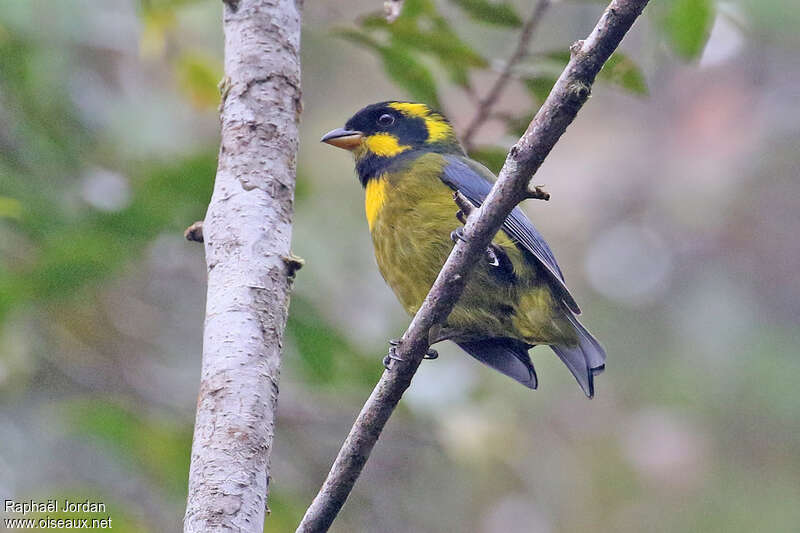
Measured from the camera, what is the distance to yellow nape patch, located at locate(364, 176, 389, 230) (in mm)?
3582

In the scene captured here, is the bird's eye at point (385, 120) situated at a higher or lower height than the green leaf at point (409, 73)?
higher

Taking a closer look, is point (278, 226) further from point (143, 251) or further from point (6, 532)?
point (6, 532)

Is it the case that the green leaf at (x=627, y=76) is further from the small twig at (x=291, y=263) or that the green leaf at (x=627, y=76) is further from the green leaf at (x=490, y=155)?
the small twig at (x=291, y=263)

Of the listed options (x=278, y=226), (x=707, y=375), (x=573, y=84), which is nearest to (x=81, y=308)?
(x=278, y=226)

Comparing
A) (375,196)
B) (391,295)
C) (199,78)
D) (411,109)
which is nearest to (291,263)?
(375,196)

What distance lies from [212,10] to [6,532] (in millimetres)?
3441

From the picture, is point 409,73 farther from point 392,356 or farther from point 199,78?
point 199,78

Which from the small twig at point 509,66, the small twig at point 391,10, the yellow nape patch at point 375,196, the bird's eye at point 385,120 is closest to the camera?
the small twig at point 391,10

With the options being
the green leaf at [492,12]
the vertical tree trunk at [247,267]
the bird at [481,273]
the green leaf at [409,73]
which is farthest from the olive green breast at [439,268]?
the vertical tree trunk at [247,267]

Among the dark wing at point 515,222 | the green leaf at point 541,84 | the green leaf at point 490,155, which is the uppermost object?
the green leaf at point 541,84

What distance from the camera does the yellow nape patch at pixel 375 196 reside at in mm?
3582

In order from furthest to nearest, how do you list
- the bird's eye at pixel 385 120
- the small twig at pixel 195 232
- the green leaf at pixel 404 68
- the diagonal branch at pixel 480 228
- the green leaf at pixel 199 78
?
the green leaf at pixel 199 78
the bird's eye at pixel 385 120
the green leaf at pixel 404 68
the small twig at pixel 195 232
the diagonal branch at pixel 480 228

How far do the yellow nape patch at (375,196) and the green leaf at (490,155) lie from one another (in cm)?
33

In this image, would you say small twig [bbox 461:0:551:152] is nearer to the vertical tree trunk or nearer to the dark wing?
the dark wing
